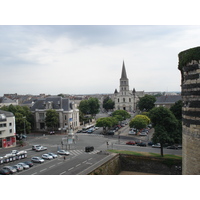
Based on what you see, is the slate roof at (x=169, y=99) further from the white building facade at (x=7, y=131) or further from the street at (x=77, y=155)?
the white building facade at (x=7, y=131)

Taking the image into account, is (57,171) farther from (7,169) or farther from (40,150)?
(40,150)

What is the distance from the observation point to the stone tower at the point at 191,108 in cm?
1164

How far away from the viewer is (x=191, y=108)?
12141 mm

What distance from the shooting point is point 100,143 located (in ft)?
138

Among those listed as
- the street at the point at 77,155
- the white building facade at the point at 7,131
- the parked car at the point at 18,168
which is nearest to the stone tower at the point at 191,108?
the street at the point at 77,155

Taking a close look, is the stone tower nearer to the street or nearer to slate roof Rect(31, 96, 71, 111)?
the street

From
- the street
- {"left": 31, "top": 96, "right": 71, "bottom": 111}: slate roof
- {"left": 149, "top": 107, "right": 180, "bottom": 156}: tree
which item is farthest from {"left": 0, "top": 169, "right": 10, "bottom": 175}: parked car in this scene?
{"left": 31, "top": 96, "right": 71, "bottom": 111}: slate roof

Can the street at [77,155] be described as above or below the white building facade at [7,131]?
below

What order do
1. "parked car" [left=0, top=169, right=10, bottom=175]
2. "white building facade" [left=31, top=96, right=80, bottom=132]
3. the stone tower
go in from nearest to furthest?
the stone tower
"parked car" [left=0, top=169, right=10, bottom=175]
"white building facade" [left=31, top=96, right=80, bottom=132]

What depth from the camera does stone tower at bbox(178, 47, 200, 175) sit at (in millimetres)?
11641

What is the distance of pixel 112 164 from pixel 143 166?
4.88 m

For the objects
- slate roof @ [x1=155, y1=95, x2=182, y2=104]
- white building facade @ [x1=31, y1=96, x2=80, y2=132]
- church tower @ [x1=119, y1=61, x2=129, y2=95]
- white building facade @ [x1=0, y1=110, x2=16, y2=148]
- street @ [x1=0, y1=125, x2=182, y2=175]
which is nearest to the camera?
street @ [x1=0, y1=125, x2=182, y2=175]

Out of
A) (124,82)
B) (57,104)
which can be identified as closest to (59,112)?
(57,104)

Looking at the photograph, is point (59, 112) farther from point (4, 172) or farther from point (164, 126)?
point (164, 126)
